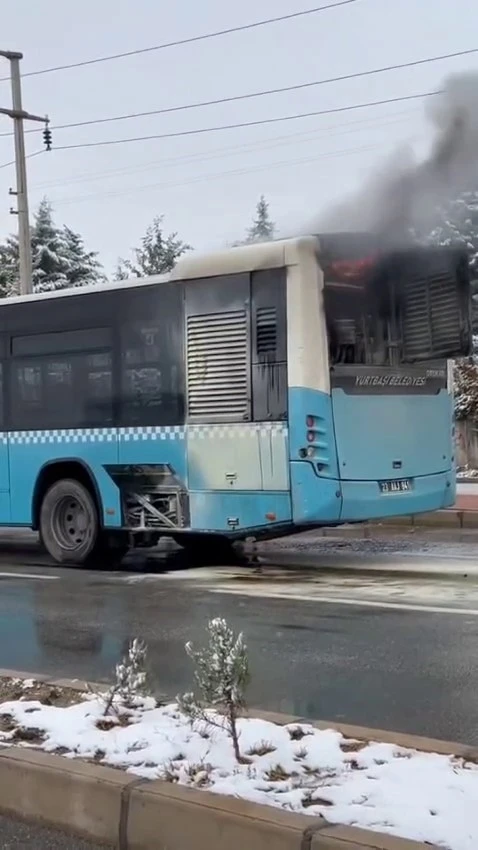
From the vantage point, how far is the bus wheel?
1291cm

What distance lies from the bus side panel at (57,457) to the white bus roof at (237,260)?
168cm

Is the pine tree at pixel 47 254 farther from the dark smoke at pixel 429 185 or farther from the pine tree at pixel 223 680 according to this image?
the pine tree at pixel 223 680

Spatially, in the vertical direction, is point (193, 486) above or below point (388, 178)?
below

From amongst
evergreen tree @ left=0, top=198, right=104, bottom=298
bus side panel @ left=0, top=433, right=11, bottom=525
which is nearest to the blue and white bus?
bus side panel @ left=0, top=433, right=11, bottom=525

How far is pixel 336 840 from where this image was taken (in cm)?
398

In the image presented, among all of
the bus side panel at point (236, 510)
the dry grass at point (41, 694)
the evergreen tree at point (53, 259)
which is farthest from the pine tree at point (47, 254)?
the dry grass at point (41, 694)

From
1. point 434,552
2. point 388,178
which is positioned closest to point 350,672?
point 388,178

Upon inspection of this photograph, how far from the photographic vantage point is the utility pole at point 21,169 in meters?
22.5

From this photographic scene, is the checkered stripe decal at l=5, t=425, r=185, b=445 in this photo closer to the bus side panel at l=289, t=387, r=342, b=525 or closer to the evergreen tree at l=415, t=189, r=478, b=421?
the bus side panel at l=289, t=387, r=342, b=525

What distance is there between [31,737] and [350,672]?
8.07 feet

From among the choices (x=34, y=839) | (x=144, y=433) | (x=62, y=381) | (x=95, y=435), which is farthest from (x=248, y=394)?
(x=34, y=839)

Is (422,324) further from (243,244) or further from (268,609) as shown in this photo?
(268,609)

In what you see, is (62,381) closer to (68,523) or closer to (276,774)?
(68,523)

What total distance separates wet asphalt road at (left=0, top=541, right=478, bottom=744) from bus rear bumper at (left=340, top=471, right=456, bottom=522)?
0.62m
